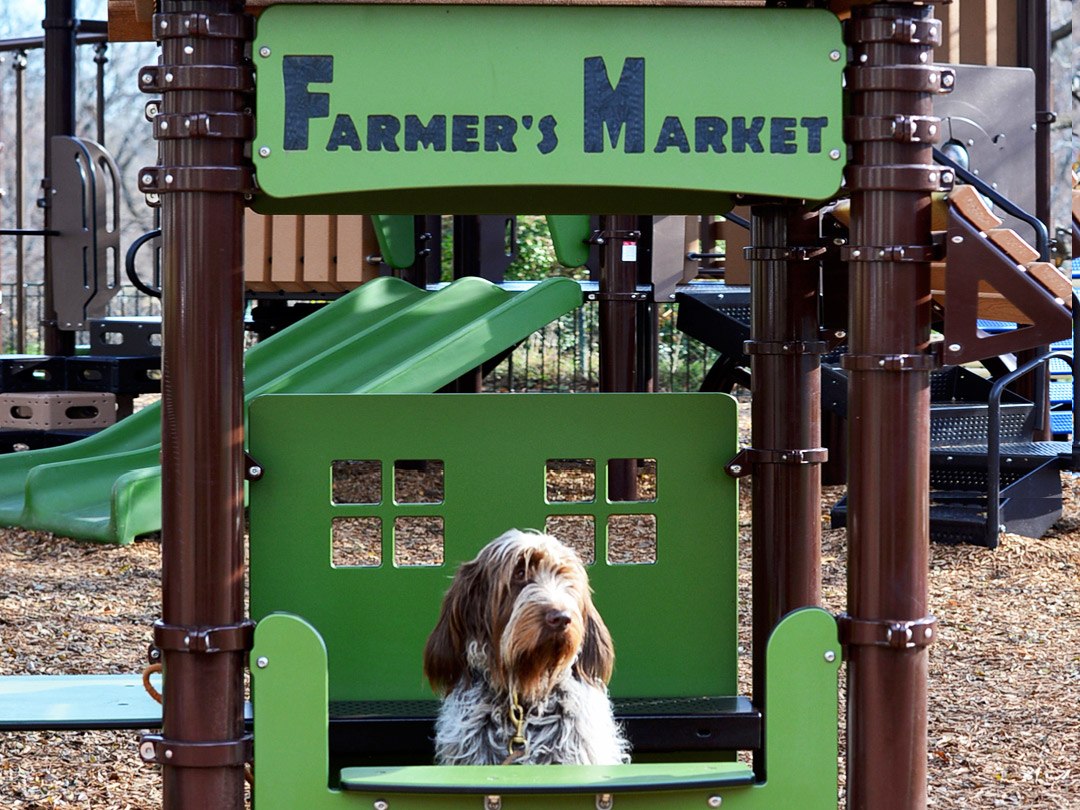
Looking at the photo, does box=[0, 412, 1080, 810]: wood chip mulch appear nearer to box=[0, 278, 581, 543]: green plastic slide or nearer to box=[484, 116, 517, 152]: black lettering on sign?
box=[0, 278, 581, 543]: green plastic slide

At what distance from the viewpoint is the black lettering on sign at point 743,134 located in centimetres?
273

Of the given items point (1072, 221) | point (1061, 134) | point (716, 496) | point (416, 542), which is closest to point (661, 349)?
point (1061, 134)

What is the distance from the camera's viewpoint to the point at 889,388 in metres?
2.81

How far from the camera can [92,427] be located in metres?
10.4

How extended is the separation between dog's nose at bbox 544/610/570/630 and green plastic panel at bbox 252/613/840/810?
0.92 feet

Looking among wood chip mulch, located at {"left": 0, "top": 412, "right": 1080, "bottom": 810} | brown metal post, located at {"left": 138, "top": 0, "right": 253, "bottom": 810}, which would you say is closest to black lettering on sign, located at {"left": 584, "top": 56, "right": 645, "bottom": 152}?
brown metal post, located at {"left": 138, "top": 0, "right": 253, "bottom": 810}

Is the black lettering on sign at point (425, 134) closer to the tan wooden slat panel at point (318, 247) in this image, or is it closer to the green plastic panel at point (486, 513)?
the green plastic panel at point (486, 513)

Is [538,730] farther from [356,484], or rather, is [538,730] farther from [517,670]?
[356,484]

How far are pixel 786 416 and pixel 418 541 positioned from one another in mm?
5111

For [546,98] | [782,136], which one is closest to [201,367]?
[546,98]

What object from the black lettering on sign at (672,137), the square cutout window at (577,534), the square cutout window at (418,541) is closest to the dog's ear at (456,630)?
the black lettering on sign at (672,137)

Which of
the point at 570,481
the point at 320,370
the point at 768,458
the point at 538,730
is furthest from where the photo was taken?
the point at 570,481

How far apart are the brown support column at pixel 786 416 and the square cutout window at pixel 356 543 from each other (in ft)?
13.8

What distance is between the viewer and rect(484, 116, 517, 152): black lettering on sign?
2.70 meters
